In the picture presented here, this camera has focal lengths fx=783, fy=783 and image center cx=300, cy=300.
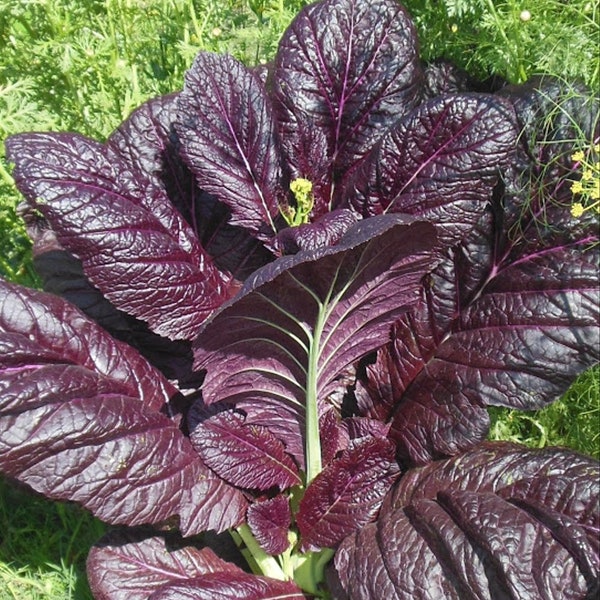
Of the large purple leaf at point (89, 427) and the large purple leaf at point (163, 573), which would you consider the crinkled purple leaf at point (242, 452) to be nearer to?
the large purple leaf at point (89, 427)

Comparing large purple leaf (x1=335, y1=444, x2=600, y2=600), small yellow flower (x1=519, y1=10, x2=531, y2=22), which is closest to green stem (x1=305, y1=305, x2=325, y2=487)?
large purple leaf (x1=335, y1=444, x2=600, y2=600)

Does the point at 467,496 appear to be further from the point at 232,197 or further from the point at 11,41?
the point at 11,41

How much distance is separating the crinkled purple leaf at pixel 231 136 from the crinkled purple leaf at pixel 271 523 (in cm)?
62

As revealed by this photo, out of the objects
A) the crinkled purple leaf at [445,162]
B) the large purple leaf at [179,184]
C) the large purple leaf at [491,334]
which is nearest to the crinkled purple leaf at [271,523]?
the large purple leaf at [491,334]

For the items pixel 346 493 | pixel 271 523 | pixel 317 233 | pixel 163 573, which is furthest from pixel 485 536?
pixel 163 573

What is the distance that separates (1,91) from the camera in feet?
6.56

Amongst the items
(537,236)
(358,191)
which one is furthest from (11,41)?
(537,236)

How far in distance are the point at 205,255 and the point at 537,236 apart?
0.75 m

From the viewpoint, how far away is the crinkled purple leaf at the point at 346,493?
70.4 inches

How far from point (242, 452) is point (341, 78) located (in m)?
0.90

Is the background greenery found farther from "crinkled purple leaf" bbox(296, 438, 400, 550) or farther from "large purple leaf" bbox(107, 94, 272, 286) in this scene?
"crinkled purple leaf" bbox(296, 438, 400, 550)

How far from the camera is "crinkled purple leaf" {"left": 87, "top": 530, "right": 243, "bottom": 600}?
177 cm

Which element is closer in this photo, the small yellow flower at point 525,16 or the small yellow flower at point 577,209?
the small yellow flower at point 577,209

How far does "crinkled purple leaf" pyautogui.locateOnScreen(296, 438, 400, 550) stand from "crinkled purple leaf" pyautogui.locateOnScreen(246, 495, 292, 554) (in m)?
0.04
